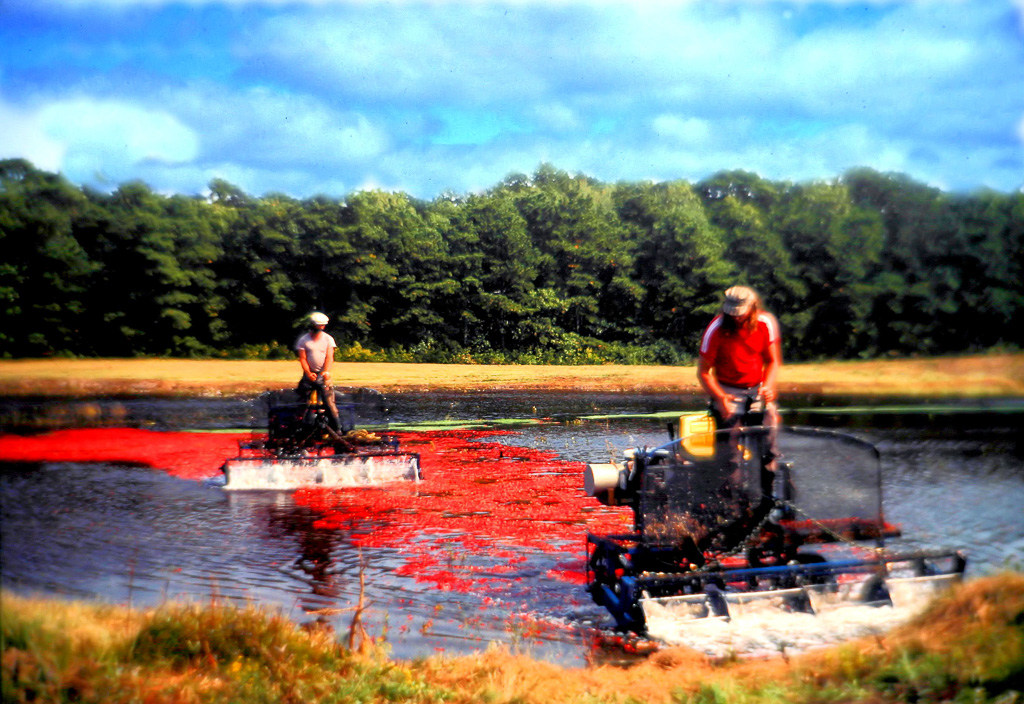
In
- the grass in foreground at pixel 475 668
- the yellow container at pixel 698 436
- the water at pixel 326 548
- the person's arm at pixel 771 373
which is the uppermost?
the person's arm at pixel 771 373

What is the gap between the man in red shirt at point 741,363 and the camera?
6605 mm

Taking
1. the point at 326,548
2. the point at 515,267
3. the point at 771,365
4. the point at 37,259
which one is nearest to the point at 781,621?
the point at 771,365

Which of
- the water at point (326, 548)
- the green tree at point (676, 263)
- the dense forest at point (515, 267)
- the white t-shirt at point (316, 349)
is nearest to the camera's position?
the water at point (326, 548)

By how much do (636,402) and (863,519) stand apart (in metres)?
24.8

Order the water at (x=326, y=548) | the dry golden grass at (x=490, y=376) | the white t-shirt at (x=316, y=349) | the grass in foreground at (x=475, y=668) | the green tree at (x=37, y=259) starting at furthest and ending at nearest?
the white t-shirt at (x=316, y=349), the dry golden grass at (x=490, y=376), the water at (x=326, y=548), the green tree at (x=37, y=259), the grass in foreground at (x=475, y=668)

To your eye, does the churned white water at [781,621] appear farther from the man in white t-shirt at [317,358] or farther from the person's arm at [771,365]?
the man in white t-shirt at [317,358]

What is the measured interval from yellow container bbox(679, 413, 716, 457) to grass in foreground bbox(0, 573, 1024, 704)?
55.1 inches

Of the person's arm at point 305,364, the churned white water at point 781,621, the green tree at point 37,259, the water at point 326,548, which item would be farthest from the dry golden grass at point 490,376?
the churned white water at point 781,621

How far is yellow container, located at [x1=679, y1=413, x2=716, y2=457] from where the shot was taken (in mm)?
6594

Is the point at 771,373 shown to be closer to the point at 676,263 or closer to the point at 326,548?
the point at 326,548

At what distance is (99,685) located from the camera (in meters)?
4.42

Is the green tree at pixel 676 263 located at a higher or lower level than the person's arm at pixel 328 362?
higher

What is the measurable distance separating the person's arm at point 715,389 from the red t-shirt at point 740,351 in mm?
32

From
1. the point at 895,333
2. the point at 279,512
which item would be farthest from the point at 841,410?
the point at 279,512
